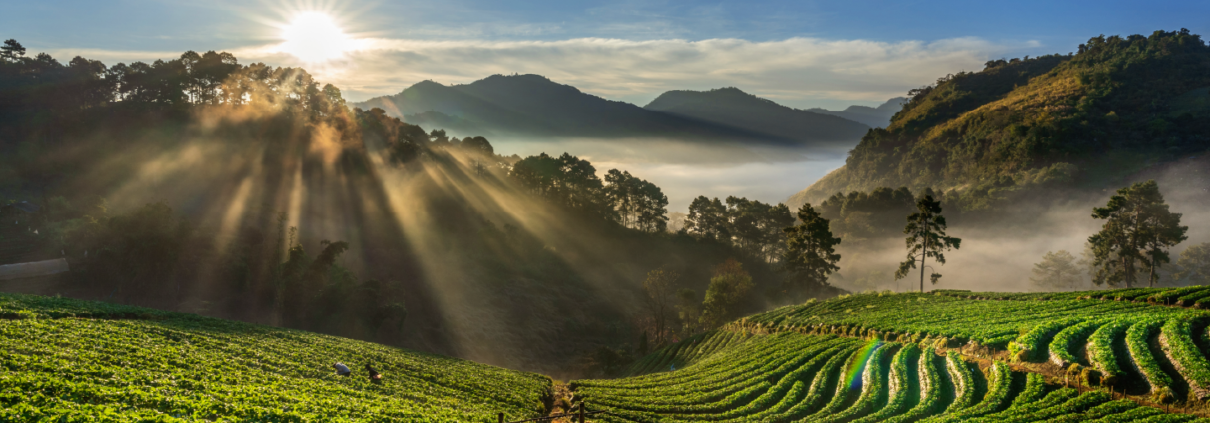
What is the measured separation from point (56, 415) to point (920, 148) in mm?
205993

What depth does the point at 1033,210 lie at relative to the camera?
126 m

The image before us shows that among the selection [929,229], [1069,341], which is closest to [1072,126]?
[929,229]

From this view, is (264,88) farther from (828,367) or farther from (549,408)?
(828,367)

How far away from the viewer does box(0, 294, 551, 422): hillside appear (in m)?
16.1

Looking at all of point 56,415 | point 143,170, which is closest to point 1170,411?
point 56,415

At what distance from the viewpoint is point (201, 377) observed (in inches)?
831

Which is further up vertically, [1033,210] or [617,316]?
[1033,210]

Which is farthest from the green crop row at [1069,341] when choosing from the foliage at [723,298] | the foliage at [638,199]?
the foliage at [638,199]

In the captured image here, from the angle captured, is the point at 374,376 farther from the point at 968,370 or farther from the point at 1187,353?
the point at 1187,353

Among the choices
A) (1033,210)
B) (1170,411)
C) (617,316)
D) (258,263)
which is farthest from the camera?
(1033,210)

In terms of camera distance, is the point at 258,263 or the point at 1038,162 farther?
the point at 1038,162

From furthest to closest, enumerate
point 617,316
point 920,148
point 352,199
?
point 920,148, point 352,199, point 617,316

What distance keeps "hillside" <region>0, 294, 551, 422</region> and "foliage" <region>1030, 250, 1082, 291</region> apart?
10617cm

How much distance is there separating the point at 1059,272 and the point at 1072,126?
62.4 metres
